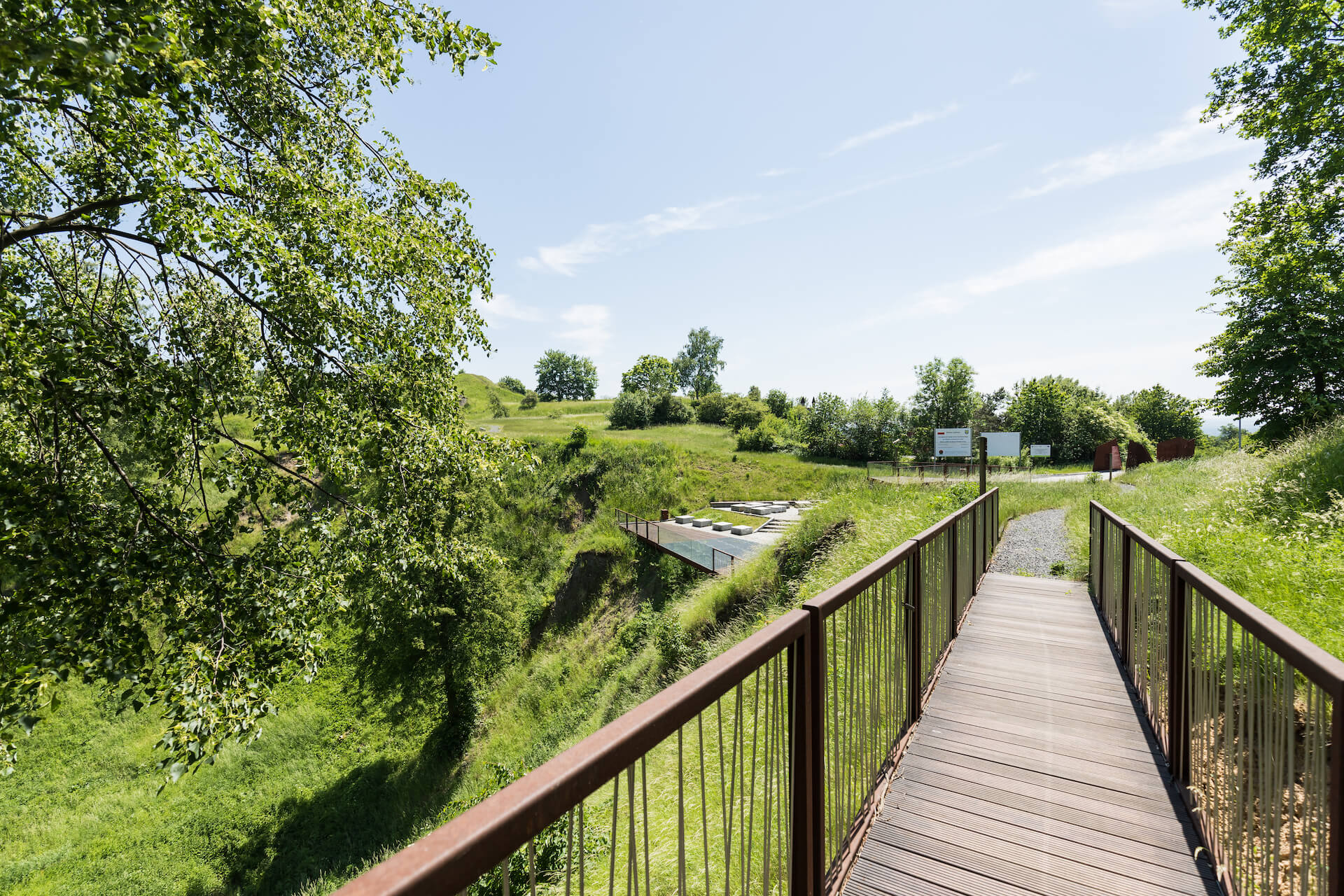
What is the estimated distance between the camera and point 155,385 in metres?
4.82

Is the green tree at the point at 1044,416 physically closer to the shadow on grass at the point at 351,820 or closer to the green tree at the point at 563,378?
the shadow on grass at the point at 351,820

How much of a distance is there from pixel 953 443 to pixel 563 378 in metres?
87.7

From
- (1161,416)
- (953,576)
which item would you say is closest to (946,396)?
(1161,416)

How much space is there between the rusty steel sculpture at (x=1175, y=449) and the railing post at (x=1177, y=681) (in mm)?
43878

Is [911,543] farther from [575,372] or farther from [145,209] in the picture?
[575,372]

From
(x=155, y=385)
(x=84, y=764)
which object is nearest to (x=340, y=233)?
(x=155, y=385)

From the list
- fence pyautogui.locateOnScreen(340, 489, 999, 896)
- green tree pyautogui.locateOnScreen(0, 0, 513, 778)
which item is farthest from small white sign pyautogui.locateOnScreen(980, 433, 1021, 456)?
green tree pyautogui.locateOnScreen(0, 0, 513, 778)

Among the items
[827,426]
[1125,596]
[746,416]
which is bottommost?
[1125,596]

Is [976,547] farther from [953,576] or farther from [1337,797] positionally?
[1337,797]

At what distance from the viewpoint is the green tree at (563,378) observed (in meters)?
96.9

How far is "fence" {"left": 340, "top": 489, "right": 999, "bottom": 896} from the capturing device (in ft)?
2.96

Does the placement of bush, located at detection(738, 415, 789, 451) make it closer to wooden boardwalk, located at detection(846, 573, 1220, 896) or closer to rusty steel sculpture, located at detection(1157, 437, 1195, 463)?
rusty steel sculpture, located at detection(1157, 437, 1195, 463)

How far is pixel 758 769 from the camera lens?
5.34m

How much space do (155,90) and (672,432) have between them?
119ft
